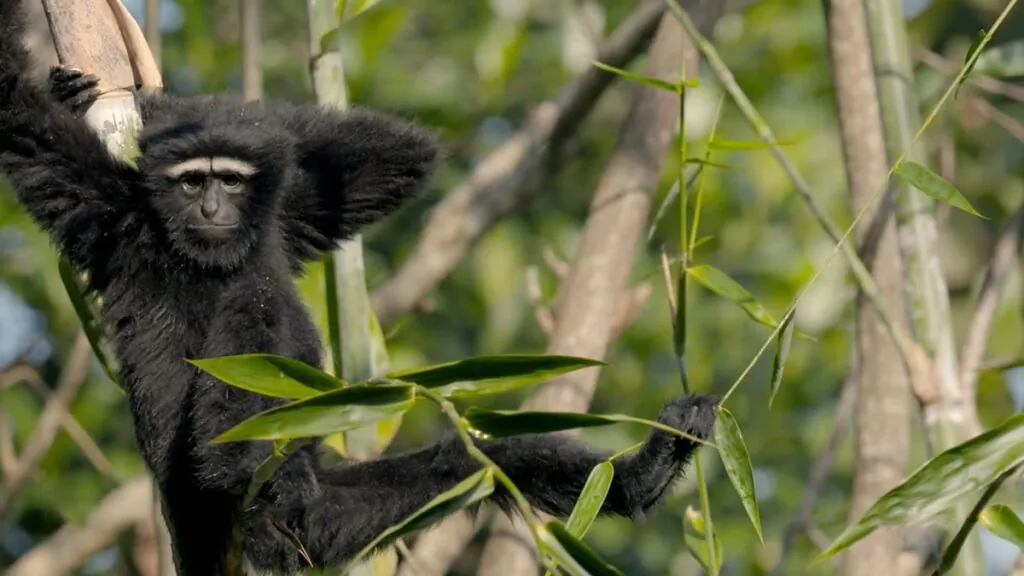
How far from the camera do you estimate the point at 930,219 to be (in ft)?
12.9

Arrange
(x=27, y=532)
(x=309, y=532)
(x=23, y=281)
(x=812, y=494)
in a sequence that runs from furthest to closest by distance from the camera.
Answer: (x=27, y=532), (x=23, y=281), (x=812, y=494), (x=309, y=532)

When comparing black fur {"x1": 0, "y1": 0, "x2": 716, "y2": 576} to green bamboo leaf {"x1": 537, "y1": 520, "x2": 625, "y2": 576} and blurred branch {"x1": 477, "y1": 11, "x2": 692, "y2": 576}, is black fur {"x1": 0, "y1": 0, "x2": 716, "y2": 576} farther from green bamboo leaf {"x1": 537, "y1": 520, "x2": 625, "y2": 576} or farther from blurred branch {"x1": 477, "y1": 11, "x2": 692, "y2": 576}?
green bamboo leaf {"x1": 537, "y1": 520, "x2": 625, "y2": 576}

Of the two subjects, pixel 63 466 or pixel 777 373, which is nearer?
pixel 777 373

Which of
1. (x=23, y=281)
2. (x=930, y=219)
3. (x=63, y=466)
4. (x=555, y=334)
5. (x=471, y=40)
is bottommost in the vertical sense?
(x=63, y=466)

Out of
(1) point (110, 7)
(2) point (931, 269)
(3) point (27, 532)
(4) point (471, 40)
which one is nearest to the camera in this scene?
(2) point (931, 269)

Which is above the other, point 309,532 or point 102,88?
point 102,88

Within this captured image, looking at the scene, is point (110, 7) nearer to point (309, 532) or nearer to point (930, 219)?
point (309, 532)

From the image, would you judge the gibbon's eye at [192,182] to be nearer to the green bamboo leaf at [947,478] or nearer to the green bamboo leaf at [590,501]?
the green bamboo leaf at [590,501]

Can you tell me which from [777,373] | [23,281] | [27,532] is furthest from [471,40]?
[777,373]

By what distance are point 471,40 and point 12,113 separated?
16.1 feet

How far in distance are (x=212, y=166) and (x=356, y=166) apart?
2.83 ft

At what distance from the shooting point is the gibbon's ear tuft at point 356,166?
16.9 feet

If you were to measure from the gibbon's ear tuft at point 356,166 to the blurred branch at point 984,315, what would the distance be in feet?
7.10

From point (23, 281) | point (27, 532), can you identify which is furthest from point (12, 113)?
point (27, 532)
